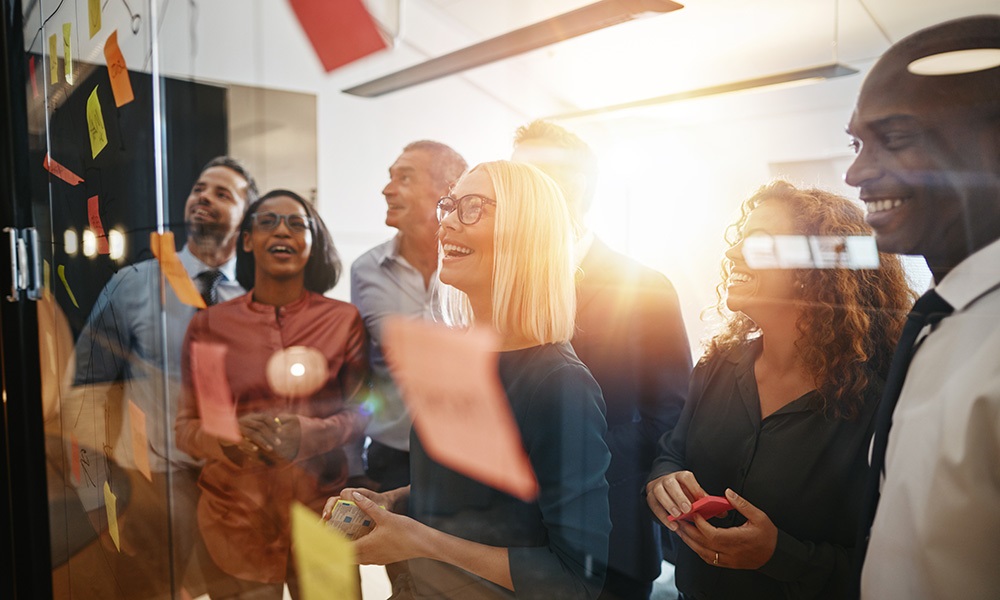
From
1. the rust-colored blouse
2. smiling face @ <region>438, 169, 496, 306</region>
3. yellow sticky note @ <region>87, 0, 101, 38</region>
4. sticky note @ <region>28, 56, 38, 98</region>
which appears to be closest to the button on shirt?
smiling face @ <region>438, 169, 496, 306</region>

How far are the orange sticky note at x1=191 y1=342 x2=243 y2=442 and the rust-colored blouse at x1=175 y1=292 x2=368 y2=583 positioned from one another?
0.06 ft

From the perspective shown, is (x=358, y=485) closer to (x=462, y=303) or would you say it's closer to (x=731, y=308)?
(x=462, y=303)

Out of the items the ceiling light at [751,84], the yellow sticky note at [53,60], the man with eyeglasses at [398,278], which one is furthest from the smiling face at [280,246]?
the yellow sticky note at [53,60]

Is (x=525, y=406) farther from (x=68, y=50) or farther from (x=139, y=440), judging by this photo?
(x=68, y=50)

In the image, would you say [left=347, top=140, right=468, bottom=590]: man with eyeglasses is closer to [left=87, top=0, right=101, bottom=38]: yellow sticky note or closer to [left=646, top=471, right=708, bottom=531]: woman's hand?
[left=646, top=471, right=708, bottom=531]: woman's hand

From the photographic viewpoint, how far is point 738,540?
53 cm

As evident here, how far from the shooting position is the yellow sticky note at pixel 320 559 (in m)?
0.93

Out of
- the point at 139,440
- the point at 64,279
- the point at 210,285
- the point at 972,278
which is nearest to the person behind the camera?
the point at 972,278

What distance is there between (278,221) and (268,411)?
29cm

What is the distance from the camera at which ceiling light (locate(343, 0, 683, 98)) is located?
60 cm

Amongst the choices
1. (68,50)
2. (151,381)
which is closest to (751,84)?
(151,381)

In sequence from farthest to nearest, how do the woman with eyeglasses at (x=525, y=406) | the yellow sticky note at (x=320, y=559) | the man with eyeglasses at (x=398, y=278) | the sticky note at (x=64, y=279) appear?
the sticky note at (x=64, y=279)
the yellow sticky note at (x=320, y=559)
the man with eyeglasses at (x=398, y=278)
the woman with eyeglasses at (x=525, y=406)

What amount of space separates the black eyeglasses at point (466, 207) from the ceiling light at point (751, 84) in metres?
0.15

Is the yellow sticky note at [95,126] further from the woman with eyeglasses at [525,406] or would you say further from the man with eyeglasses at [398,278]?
the woman with eyeglasses at [525,406]
